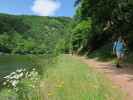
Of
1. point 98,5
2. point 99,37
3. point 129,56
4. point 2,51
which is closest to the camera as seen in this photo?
point 129,56

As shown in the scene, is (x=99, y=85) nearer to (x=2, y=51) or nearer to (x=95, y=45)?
(x=95, y=45)

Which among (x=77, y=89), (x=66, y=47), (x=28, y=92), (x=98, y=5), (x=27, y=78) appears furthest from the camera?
(x=66, y=47)

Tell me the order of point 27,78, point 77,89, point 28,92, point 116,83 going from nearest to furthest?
1. point 28,92
2. point 27,78
3. point 77,89
4. point 116,83

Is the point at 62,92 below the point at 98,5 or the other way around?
below

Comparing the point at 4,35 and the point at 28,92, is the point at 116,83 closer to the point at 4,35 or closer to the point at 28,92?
the point at 28,92

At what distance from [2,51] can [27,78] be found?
17334cm

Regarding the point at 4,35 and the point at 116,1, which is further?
the point at 4,35

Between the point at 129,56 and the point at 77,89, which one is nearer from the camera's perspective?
the point at 77,89

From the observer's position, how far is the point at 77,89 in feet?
44.0

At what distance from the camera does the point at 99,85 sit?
13.9 m

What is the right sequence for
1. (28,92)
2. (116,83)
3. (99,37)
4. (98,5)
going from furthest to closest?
(99,37) < (98,5) < (116,83) < (28,92)

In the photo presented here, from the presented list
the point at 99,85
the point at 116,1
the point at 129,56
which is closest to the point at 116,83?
the point at 99,85

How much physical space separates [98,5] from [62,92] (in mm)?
18422

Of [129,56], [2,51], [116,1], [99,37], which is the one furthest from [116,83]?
[2,51]
